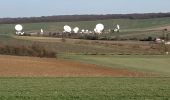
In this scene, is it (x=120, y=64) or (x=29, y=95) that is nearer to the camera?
(x=29, y=95)

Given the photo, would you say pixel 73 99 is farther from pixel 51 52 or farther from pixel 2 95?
pixel 51 52

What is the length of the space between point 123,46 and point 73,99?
67.6 meters

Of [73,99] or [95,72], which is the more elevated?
[73,99]

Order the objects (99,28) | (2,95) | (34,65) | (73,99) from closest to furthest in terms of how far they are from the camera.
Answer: (73,99)
(2,95)
(34,65)
(99,28)

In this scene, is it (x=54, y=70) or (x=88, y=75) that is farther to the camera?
(x=54, y=70)

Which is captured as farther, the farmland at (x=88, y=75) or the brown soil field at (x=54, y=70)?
the brown soil field at (x=54, y=70)

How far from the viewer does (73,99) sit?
52.8ft

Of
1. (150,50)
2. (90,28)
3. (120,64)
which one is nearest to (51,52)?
(120,64)

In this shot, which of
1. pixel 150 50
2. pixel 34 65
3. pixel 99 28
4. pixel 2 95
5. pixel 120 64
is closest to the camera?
pixel 2 95

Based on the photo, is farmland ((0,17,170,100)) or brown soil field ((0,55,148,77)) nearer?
farmland ((0,17,170,100))

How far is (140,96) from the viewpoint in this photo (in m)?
17.1

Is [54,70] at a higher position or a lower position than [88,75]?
lower

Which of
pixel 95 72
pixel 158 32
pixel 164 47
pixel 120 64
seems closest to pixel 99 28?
pixel 158 32

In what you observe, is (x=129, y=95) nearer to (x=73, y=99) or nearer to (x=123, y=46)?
(x=73, y=99)
